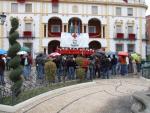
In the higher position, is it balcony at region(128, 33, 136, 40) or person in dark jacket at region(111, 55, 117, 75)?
balcony at region(128, 33, 136, 40)

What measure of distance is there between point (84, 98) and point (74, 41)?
32.3 metres

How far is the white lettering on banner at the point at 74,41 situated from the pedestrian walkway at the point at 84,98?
86.0ft

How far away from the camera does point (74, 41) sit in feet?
164

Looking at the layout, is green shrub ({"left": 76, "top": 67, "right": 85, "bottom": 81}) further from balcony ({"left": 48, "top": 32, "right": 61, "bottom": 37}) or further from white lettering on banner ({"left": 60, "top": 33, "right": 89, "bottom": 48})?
balcony ({"left": 48, "top": 32, "right": 61, "bottom": 37})

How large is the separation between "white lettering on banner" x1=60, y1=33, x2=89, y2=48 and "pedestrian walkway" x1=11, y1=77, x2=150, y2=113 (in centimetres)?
2622

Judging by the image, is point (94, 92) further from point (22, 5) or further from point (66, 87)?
point (22, 5)

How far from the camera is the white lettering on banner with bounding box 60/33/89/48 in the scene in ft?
162

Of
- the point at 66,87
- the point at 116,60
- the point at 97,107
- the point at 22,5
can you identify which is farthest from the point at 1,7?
the point at 97,107

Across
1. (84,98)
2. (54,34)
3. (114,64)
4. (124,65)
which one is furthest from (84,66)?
(54,34)

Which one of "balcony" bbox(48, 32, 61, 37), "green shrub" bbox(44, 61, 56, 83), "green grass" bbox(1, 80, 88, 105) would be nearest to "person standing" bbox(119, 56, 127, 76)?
"green grass" bbox(1, 80, 88, 105)

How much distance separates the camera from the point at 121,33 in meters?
60.7

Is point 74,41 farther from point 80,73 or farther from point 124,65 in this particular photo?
point 80,73

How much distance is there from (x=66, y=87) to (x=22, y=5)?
3916 centimetres

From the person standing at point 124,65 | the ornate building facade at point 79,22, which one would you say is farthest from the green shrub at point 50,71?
the ornate building facade at point 79,22
